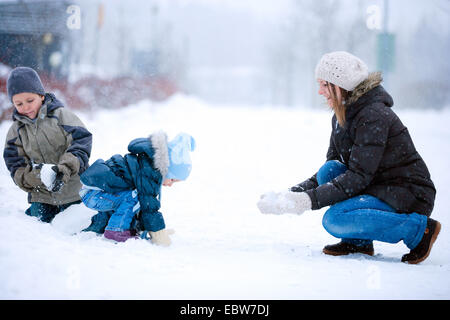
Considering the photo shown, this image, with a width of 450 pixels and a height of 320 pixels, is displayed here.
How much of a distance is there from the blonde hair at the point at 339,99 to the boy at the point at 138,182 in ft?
3.14

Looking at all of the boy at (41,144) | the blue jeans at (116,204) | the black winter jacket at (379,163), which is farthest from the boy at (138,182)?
the black winter jacket at (379,163)

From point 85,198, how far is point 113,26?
45308mm

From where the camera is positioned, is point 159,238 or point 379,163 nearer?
point 379,163

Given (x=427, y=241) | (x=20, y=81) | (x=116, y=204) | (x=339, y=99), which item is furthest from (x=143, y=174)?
(x=427, y=241)

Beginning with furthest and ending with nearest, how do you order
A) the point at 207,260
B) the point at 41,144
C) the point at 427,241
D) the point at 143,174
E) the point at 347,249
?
1. the point at 41,144
2. the point at 347,249
3. the point at 143,174
4. the point at 427,241
5. the point at 207,260

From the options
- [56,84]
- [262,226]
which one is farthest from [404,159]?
[56,84]

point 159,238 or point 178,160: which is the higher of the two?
point 178,160

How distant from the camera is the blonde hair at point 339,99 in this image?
8.27 ft

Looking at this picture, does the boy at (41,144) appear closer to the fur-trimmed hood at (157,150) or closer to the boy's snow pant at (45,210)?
the boy's snow pant at (45,210)

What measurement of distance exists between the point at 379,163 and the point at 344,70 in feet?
1.98

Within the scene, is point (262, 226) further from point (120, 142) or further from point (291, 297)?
point (120, 142)

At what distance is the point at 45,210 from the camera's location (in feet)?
9.53

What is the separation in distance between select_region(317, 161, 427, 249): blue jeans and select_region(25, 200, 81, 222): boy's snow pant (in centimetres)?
187

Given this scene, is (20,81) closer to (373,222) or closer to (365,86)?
(365,86)
